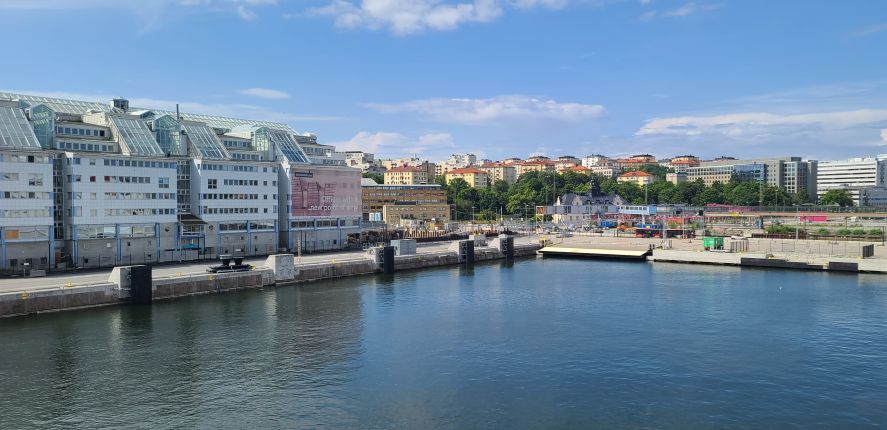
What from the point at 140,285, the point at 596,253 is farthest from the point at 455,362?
the point at 596,253

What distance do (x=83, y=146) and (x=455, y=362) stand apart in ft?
147

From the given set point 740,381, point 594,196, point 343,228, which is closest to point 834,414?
point 740,381

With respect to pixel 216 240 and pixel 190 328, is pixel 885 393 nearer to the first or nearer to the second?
pixel 190 328

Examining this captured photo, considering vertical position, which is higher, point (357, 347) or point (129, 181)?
point (129, 181)

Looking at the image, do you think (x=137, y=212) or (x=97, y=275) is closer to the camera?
(x=97, y=275)

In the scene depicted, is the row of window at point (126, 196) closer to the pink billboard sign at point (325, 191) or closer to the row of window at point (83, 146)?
the row of window at point (83, 146)

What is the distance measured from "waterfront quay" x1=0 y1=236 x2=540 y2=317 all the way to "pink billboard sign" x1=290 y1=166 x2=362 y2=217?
6.39 meters

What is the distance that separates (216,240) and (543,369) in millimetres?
45396

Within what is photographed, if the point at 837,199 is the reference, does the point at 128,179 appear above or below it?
above

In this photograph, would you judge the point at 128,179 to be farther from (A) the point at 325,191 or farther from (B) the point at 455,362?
Answer: (B) the point at 455,362

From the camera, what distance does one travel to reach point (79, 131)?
61.7m

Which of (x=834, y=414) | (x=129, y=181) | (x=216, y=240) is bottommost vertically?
(x=834, y=414)

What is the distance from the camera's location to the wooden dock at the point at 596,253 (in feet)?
289

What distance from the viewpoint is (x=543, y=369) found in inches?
1288
